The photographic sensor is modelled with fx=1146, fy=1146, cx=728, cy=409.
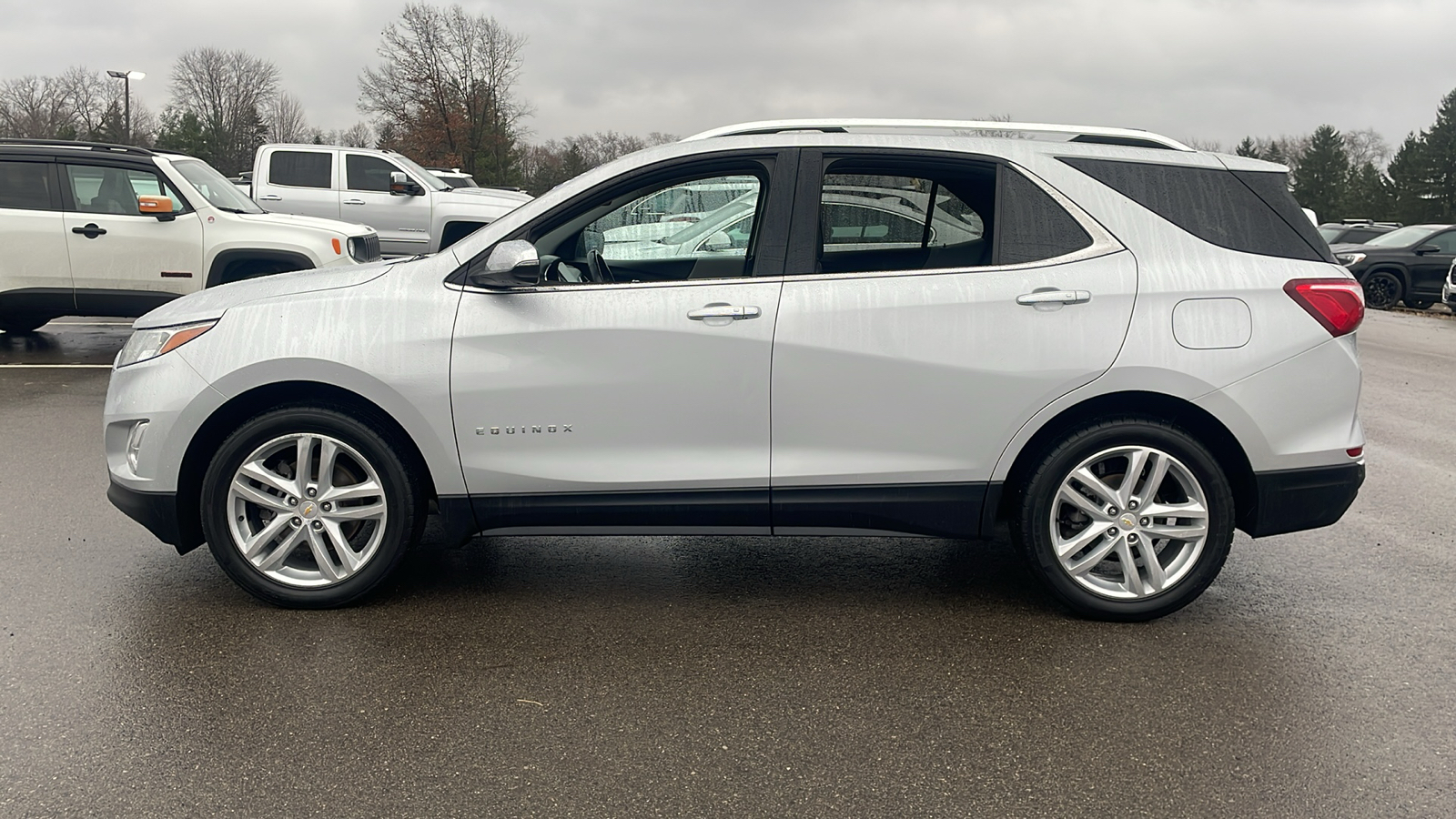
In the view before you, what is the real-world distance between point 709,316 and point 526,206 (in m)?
0.82

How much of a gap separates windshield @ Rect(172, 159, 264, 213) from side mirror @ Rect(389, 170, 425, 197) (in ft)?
18.9

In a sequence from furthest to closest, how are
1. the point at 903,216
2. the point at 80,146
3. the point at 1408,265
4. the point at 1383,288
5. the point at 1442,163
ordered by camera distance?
1. the point at 1442,163
2. the point at 1383,288
3. the point at 1408,265
4. the point at 80,146
5. the point at 903,216

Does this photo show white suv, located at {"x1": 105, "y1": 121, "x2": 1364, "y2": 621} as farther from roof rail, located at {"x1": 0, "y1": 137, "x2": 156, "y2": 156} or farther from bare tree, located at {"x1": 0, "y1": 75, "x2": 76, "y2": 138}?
bare tree, located at {"x1": 0, "y1": 75, "x2": 76, "y2": 138}

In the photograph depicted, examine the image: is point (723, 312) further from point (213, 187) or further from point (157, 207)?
point (213, 187)

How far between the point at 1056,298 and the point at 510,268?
192cm

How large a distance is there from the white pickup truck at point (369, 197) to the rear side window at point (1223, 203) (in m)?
15.0

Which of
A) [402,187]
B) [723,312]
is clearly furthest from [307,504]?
[402,187]

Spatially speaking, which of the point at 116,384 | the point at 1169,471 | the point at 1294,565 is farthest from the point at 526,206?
the point at 1294,565

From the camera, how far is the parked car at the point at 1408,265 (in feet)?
73.9

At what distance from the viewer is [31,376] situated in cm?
962

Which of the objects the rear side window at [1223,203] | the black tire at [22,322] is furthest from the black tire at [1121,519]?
the black tire at [22,322]

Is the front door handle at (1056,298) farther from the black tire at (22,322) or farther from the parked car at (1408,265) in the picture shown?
the parked car at (1408,265)

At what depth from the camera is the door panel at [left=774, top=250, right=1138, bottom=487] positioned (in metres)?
4.05

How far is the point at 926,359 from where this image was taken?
4.05 metres
